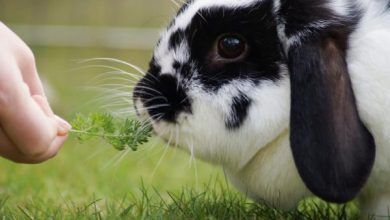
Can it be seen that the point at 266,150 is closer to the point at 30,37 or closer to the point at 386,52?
the point at 386,52

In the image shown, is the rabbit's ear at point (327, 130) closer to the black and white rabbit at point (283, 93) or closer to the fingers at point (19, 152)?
the black and white rabbit at point (283, 93)

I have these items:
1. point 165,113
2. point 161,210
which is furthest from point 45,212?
point 165,113

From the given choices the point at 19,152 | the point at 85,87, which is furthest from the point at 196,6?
the point at 85,87

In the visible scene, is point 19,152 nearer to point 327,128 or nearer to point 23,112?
point 23,112

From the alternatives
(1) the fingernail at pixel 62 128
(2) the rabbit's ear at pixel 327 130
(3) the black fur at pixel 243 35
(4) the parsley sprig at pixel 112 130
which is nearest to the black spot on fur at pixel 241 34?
(3) the black fur at pixel 243 35

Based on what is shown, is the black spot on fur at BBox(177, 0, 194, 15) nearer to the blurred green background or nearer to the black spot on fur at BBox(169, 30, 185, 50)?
the black spot on fur at BBox(169, 30, 185, 50)

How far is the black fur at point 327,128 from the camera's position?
1.81m

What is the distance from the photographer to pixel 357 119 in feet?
5.99

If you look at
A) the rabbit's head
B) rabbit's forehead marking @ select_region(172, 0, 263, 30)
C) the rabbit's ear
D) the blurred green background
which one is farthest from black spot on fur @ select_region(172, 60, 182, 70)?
the rabbit's ear

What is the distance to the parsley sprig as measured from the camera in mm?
2018

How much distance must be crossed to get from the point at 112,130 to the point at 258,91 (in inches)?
17.0

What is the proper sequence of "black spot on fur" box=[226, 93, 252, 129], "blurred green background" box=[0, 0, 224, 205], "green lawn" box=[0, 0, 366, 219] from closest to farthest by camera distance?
"black spot on fur" box=[226, 93, 252, 129], "green lawn" box=[0, 0, 366, 219], "blurred green background" box=[0, 0, 224, 205]

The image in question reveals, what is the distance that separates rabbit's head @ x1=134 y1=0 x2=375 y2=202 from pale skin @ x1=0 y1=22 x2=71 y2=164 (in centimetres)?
32

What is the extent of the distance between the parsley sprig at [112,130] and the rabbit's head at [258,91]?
5cm
